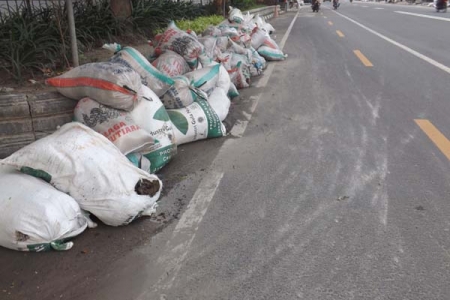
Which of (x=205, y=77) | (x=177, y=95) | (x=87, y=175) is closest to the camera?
(x=87, y=175)

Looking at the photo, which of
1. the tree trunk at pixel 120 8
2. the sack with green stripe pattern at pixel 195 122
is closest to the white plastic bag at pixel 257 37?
the tree trunk at pixel 120 8

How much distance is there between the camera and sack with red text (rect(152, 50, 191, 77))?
17.6 feet

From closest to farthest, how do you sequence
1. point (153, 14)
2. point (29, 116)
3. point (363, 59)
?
point (29, 116), point (153, 14), point (363, 59)

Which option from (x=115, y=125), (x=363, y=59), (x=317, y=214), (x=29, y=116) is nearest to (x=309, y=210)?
(x=317, y=214)

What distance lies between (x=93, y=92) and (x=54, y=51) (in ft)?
6.12

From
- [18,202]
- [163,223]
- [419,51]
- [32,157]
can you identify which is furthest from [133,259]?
[419,51]

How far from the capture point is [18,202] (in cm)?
268

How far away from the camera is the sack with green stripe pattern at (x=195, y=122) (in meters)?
4.45

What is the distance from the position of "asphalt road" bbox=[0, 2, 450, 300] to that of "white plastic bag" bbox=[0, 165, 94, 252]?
0.42m

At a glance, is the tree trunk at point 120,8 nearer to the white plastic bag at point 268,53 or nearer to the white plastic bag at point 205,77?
the white plastic bag at point 205,77

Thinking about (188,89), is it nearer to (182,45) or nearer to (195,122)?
(195,122)

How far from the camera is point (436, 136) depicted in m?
4.66

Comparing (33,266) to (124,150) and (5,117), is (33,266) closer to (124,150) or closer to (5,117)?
(124,150)

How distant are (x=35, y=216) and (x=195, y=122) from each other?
87.1 inches
